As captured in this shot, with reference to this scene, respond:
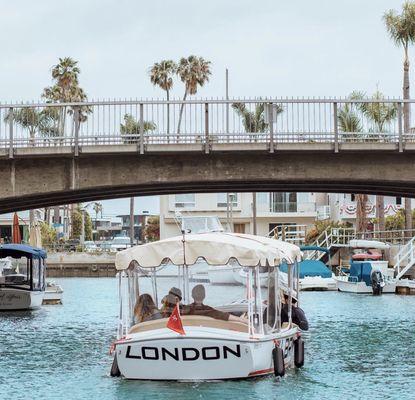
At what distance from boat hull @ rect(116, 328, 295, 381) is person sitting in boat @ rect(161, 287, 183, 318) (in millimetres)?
1146

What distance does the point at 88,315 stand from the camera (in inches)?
2114

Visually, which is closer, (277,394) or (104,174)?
(277,394)

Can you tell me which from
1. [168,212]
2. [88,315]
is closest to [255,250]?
[88,315]

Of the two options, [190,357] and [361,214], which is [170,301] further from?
[361,214]

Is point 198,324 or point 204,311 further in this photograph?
point 204,311

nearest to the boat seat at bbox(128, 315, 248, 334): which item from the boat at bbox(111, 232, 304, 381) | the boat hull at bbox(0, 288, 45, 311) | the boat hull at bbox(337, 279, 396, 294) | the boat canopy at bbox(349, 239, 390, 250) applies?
the boat at bbox(111, 232, 304, 381)

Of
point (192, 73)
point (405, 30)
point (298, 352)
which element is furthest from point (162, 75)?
point (298, 352)

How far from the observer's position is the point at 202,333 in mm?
25016

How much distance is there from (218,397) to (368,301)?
38890 millimetres

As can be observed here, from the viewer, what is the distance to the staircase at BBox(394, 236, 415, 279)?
70688mm

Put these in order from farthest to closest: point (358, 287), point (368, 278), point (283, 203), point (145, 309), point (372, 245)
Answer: point (283, 203) < point (372, 245) < point (358, 287) < point (368, 278) < point (145, 309)

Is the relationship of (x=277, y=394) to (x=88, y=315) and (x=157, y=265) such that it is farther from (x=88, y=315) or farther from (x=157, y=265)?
(x=88, y=315)

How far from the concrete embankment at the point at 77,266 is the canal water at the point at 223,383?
157 ft

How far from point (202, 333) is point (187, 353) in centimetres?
56
